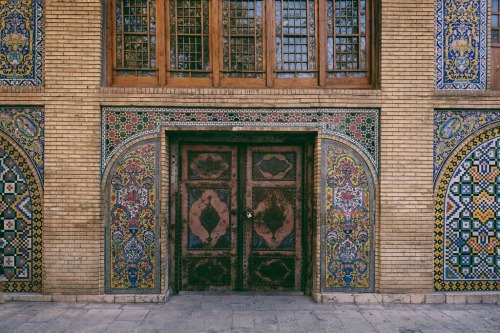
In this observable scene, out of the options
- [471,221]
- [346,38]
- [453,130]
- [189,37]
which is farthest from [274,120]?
[471,221]

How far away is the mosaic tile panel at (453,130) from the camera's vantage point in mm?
6148

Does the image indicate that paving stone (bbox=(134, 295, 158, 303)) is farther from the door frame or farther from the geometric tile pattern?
the geometric tile pattern

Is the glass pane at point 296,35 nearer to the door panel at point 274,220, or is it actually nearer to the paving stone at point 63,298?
the door panel at point 274,220

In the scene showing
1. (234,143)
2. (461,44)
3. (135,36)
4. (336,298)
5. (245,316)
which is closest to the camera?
(245,316)

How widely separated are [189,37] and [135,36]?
845 mm

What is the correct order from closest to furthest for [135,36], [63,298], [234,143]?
[63,298], [135,36], [234,143]

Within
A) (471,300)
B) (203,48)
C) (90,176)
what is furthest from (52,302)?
(471,300)

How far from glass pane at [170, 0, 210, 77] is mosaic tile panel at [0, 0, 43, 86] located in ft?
6.52

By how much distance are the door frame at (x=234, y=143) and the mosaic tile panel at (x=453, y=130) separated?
1.88 metres

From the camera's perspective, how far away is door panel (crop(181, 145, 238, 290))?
21.4 ft

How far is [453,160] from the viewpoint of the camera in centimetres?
616

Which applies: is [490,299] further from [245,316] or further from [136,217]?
[136,217]

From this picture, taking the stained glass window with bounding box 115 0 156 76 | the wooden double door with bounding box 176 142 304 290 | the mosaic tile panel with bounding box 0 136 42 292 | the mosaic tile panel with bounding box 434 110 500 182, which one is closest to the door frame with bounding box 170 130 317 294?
the wooden double door with bounding box 176 142 304 290

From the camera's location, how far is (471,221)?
6.21 m
